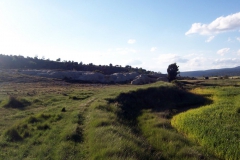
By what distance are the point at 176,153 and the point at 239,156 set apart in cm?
447

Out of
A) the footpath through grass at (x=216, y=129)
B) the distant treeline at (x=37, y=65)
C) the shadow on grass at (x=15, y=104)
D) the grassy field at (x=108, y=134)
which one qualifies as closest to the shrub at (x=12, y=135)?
the grassy field at (x=108, y=134)

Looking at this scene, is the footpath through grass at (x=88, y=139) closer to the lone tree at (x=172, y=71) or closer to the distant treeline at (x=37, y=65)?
the lone tree at (x=172, y=71)

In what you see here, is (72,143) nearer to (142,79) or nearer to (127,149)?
(127,149)

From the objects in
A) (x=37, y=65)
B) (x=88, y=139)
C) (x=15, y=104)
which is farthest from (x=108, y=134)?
(x=37, y=65)

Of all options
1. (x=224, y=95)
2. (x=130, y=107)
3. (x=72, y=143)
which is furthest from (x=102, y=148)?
(x=224, y=95)

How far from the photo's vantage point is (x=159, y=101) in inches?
1526

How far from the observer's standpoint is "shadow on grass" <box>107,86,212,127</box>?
3083cm

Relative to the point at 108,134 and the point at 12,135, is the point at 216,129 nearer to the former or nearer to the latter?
the point at 108,134

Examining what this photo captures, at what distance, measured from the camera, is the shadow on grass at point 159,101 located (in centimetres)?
3083

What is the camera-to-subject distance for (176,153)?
49.6 ft

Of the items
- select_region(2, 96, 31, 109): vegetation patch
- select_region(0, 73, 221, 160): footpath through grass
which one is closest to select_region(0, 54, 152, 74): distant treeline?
select_region(2, 96, 31, 109): vegetation patch

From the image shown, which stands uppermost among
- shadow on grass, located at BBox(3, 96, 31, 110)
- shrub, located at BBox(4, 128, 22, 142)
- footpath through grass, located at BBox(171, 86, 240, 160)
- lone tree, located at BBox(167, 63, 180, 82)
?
lone tree, located at BBox(167, 63, 180, 82)

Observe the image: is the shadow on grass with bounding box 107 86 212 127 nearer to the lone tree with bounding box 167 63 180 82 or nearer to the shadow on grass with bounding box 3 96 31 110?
the shadow on grass with bounding box 3 96 31 110

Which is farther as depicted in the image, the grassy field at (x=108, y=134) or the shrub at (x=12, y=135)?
the shrub at (x=12, y=135)
